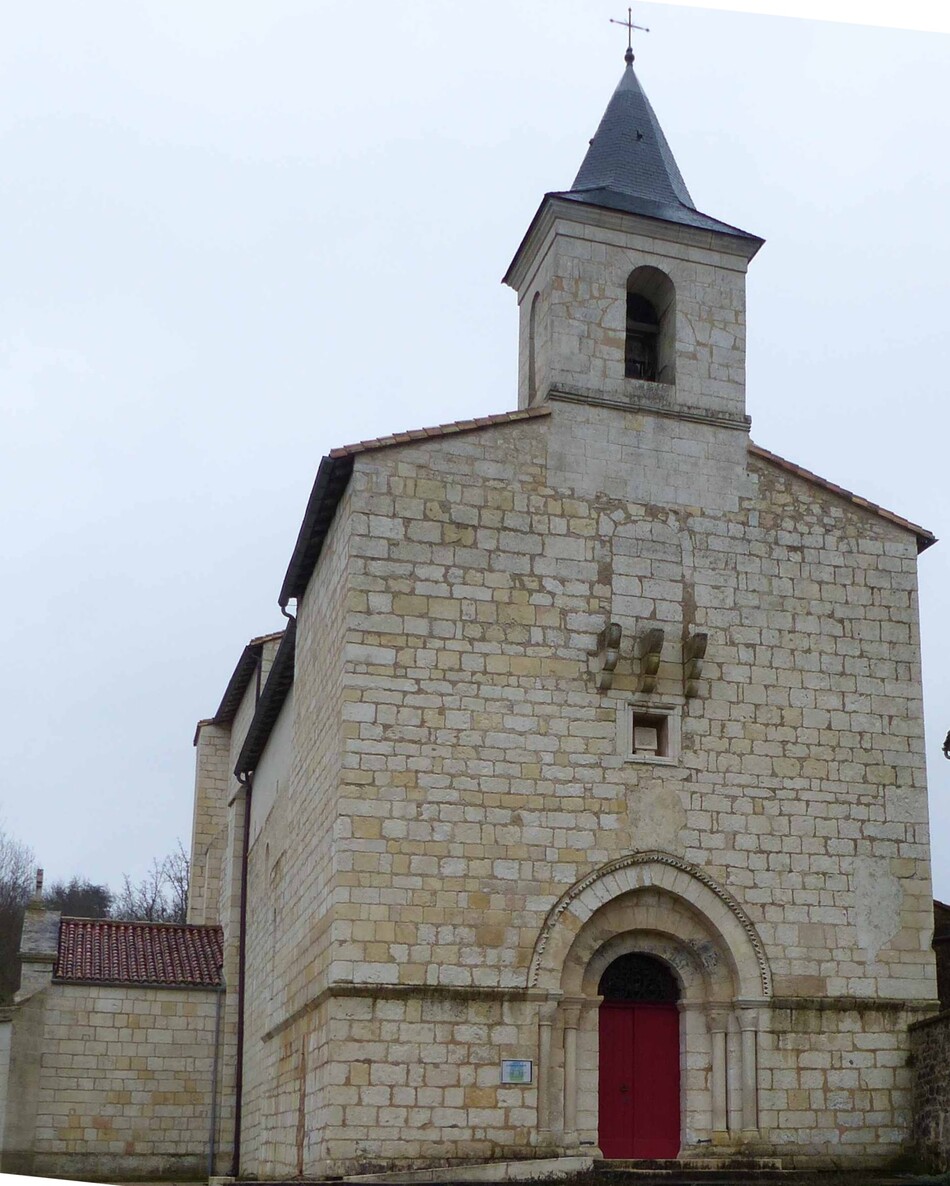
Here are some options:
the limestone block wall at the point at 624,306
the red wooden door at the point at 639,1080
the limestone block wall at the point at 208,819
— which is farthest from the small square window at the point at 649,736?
the limestone block wall at the point at 208,819

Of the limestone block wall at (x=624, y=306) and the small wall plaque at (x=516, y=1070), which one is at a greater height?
the limestone block wall at (x=624, y=306)

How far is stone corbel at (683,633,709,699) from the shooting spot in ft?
50.3

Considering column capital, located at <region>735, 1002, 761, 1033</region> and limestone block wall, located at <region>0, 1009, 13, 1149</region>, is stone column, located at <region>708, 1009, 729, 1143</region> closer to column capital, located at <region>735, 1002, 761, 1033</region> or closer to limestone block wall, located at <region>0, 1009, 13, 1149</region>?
column capital, located at <region>735, 1002, 761, 1033</region>

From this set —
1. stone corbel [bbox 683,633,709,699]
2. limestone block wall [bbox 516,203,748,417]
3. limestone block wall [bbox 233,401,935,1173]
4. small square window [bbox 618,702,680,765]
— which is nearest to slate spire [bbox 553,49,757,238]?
limestone block wall [bbox 516,203,748,417]

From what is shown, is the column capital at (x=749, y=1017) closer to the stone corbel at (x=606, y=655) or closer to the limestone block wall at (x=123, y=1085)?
the stone corbel at (x=606, y=655)

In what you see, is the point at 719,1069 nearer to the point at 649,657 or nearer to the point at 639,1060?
the point at 639,1060

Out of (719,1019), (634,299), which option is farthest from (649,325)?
(719,1019)

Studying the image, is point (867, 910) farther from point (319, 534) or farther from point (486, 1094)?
point (319, 534)

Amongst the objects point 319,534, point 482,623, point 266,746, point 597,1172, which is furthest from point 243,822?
point 597,1172

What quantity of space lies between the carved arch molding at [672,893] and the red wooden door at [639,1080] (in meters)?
0.93

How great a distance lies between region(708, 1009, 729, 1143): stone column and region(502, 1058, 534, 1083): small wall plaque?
1969 mm

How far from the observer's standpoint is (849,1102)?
579 inches

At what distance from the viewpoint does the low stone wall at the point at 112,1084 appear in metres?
23.5

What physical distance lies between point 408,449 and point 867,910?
669 cm
